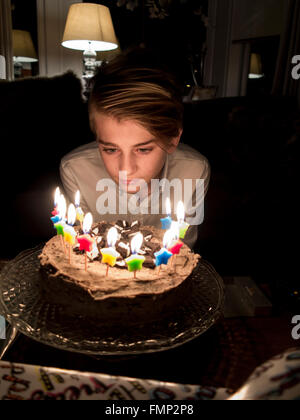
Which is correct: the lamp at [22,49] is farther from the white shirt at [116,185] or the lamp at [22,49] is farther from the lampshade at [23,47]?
the white shirt at [116,185]

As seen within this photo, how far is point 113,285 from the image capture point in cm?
91

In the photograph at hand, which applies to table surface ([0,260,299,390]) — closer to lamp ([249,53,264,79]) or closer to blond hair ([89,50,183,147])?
blond hair ([89,50,183,147])

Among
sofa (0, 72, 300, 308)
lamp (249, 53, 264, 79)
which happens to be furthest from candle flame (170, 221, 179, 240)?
lamp (249, 53, 264, 79)

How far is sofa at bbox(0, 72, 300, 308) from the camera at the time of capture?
212 cm

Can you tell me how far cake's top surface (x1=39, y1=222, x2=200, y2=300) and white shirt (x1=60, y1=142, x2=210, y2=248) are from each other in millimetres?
562

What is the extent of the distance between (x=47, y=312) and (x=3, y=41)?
3532 mm

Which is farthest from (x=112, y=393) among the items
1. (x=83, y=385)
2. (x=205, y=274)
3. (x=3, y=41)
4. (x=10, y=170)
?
(x=3, y=41)

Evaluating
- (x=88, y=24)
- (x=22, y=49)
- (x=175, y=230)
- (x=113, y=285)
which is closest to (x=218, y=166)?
(x=175, y=230)

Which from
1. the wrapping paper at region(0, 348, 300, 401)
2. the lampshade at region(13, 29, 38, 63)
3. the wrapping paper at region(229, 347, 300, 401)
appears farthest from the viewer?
the lampshade at region(13, 29, 38, 63)

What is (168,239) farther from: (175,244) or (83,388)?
(83,388)

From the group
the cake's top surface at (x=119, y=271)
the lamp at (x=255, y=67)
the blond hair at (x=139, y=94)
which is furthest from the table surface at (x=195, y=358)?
the lamp at (x=255, y=67)

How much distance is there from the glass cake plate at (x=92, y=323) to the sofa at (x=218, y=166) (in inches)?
47.2

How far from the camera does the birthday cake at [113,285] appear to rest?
89cm

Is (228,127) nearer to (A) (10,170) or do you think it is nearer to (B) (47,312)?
(A) (10,170)
